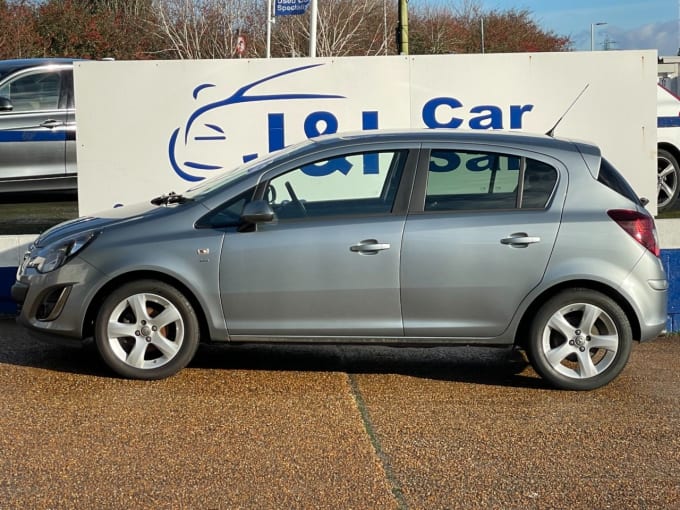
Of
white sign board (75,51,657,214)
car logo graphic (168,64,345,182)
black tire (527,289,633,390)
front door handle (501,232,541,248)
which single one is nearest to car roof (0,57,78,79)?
white sign board (75,51,657,214)

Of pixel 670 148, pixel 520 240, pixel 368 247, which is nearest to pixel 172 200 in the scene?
pixel 368 247

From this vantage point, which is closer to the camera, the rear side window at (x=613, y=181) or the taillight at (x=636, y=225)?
the taillight at (x=636, y=225)

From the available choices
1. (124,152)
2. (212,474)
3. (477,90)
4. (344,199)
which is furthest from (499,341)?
(124,152)

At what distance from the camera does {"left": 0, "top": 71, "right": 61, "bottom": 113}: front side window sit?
11477 mm

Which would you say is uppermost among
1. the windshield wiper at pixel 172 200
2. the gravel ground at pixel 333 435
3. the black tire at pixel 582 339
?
the windshield wiper at pixel 172 200

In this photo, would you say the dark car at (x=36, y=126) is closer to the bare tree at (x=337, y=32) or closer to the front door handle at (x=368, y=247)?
the front door handle at (x=368, y=247)

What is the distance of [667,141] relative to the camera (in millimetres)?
12812

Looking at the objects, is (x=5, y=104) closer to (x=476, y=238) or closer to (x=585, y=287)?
(x=476, y=238)

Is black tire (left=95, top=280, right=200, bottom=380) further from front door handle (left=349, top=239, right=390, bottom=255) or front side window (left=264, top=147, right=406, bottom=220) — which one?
front door handle (left=349, top=239, right=390, bottom=255)

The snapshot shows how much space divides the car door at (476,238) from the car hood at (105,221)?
1.67m

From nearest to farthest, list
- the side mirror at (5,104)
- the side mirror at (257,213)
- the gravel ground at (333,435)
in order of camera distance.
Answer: the gravel ground at (333,435), the side mirror at (257,213), the side mirror at (5,104)

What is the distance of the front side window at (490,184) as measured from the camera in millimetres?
6312

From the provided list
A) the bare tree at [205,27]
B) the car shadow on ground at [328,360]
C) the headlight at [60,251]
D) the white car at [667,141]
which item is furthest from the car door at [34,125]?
the bare tree at [205,27]

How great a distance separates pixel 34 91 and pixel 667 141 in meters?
7.91
